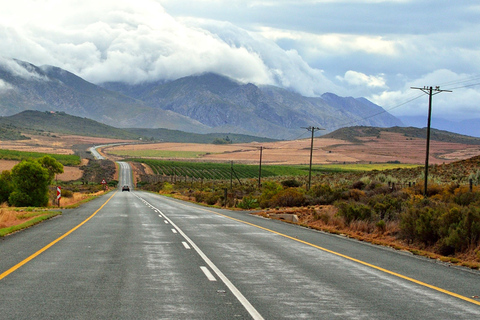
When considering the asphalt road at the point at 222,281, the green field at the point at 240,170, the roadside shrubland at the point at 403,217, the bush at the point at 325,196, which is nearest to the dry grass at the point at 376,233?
the roadside shrubland at the point at 403,217

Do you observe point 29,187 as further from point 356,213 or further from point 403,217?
point 403,217

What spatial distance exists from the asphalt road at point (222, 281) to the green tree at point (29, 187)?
32.6 metres

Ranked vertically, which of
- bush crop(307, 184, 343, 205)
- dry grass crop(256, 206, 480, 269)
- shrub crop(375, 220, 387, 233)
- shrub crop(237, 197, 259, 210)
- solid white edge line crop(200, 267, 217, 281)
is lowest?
shrub crop(237, 197, 259, 210)

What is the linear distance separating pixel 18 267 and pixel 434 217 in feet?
42.4

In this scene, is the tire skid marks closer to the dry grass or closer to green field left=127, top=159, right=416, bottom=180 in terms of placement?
the dry grass

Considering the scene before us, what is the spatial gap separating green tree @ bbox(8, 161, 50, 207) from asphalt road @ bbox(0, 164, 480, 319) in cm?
3264

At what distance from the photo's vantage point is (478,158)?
61.8 m

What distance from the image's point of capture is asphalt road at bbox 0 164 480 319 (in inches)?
311

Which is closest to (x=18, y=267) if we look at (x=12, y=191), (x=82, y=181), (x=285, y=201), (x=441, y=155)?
(x=285, y=201)

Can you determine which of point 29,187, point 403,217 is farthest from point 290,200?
point 29,187

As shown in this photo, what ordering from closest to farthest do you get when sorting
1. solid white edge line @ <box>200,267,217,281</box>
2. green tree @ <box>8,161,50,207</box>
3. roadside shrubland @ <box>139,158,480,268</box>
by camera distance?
solid white edge line @ <box>200,267,217,281</box> < roadside shrubland @ <box>139,158,480,268</box> < green tree @ <box>8,161,50,207</box>

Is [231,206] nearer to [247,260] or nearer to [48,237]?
[48,237]

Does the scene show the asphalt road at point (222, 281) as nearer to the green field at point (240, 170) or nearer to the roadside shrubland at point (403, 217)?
the roadside shrubland at point (403, 217)

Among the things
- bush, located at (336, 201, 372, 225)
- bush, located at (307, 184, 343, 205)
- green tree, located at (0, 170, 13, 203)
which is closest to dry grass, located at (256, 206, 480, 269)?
bush, located at (336, 201, 372, 225)
